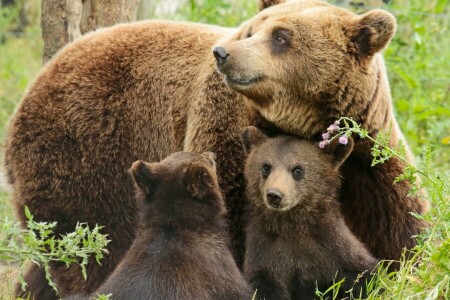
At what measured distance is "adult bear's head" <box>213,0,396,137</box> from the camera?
6570mm

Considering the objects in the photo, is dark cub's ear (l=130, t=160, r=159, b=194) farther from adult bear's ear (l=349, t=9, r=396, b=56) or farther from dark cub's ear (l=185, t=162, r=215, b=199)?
adult bear's ear (l=349, t=9, r=396, b=56)

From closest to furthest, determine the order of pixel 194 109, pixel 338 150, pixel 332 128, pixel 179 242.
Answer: pixel 179 242
pixel 332 128
pixel 338 150
pixel 194 109

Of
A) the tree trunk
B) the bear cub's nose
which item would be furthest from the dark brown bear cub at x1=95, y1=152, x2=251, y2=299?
the tree trunk

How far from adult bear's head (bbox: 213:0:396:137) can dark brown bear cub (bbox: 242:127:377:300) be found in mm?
270

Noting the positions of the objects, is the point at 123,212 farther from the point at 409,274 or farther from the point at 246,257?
the point at 409,274

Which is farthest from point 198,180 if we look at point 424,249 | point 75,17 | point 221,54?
point 75,17

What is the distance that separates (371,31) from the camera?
6535mm

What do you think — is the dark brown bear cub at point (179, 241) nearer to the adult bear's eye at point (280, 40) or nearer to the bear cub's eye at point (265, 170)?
the bear cub's eye at point (265, 170)

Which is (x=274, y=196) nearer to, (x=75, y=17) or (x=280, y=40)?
(x=280, y=40)

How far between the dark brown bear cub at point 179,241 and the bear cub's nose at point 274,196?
1.33ft

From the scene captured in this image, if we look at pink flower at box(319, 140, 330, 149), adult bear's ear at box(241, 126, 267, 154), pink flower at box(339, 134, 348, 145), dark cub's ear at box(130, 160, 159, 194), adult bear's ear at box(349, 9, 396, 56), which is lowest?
dark cub's ear at box(130, 160, 159, 194)

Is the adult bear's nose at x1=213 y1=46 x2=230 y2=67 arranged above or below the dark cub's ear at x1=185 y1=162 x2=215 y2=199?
above

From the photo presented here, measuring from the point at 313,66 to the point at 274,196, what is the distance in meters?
1.06

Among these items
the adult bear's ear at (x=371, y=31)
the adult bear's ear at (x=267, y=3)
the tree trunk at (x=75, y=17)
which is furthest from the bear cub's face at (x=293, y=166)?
the tree trunk at (x=75, y=17)
